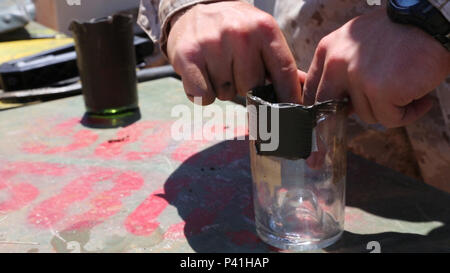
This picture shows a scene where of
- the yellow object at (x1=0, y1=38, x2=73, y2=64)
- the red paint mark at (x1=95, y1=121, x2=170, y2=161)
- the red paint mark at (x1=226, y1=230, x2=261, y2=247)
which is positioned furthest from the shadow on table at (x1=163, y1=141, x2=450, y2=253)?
the yellow object at (x1=0, y1=38, x2=73, y2=64)

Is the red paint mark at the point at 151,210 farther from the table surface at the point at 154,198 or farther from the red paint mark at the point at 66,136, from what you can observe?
the red paint mark at the point at 66,136

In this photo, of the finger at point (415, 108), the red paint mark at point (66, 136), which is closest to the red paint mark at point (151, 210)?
the red paint mark at point (66, 136)

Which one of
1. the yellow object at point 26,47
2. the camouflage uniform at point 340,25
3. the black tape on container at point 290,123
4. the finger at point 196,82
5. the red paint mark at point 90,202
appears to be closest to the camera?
the black tape on container at point 290,123

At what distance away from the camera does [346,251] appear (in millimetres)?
743

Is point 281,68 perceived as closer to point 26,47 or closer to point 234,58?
point 234,58

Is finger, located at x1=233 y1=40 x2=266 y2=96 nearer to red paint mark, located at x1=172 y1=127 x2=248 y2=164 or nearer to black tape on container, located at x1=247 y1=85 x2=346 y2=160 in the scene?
black tape on container, located at x1=247 y1=85 x2=346 y2=160

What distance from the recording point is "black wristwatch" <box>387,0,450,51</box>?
664mm

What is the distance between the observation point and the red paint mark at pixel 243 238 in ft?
2.55

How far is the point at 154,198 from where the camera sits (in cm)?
92

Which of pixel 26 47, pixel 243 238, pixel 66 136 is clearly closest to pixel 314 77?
pixel 243 238

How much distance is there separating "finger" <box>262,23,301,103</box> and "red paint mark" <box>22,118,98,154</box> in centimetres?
59

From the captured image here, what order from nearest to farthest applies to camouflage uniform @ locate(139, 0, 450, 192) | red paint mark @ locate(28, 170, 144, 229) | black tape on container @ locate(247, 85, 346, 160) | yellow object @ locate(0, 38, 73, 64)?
1. black tape on container @ locate(247, 85, 346, 160)
2. red paint mark @ locate(28, 170, 144, 229)
3. camouflage uniform @ locate(139, 0, 450, 192)
4. yellow object @ locate(0, 38, 73, 64)

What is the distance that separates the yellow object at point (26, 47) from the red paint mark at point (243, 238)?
1.35 m

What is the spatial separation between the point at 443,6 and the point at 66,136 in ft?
2.96
